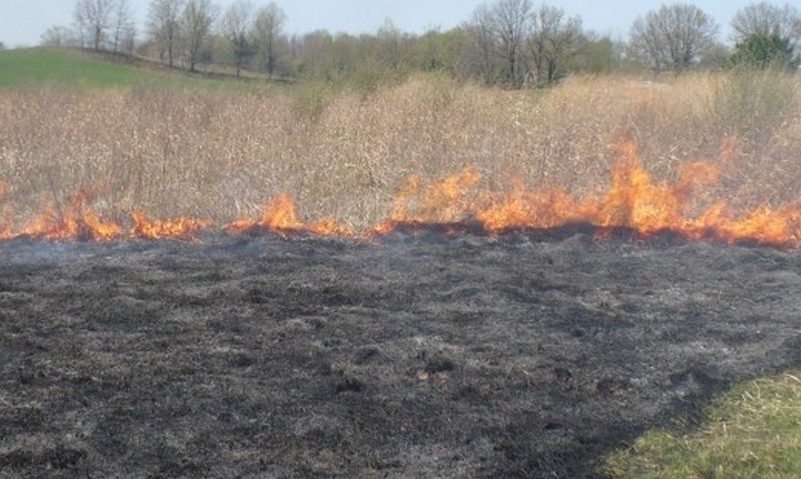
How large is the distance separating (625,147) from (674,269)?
4.29 metres

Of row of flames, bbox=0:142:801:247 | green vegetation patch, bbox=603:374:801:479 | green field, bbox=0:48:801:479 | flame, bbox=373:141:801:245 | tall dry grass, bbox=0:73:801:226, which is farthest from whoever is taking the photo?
green field, bbox=0:48:801:479

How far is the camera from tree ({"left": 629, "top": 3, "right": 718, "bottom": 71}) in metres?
29.5

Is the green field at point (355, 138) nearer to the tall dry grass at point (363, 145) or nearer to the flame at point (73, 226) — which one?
the tall dry grass at point (363, 145)

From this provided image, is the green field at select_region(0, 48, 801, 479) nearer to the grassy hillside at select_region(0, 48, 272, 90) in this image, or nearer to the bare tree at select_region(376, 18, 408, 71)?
the bare tree at select_region(376, 18, 408, 71)

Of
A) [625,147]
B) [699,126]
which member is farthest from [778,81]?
[625,147]

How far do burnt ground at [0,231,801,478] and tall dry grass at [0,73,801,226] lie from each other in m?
1.96

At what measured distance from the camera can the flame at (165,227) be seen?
7.57 metres

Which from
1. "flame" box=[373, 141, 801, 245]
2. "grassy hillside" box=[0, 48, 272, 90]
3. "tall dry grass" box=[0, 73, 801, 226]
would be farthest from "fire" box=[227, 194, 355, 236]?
"grassy hillside" box=[0, 48, 272, 90]

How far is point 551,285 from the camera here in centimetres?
623

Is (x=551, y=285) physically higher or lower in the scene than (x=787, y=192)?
lower

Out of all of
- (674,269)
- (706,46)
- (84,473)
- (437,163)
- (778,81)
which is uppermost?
(706,46)

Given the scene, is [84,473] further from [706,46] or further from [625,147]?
[706,46]

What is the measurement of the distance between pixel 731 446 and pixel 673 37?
1139 inches

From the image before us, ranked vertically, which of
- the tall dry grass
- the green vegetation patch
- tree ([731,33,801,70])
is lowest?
the green vegetation patch
